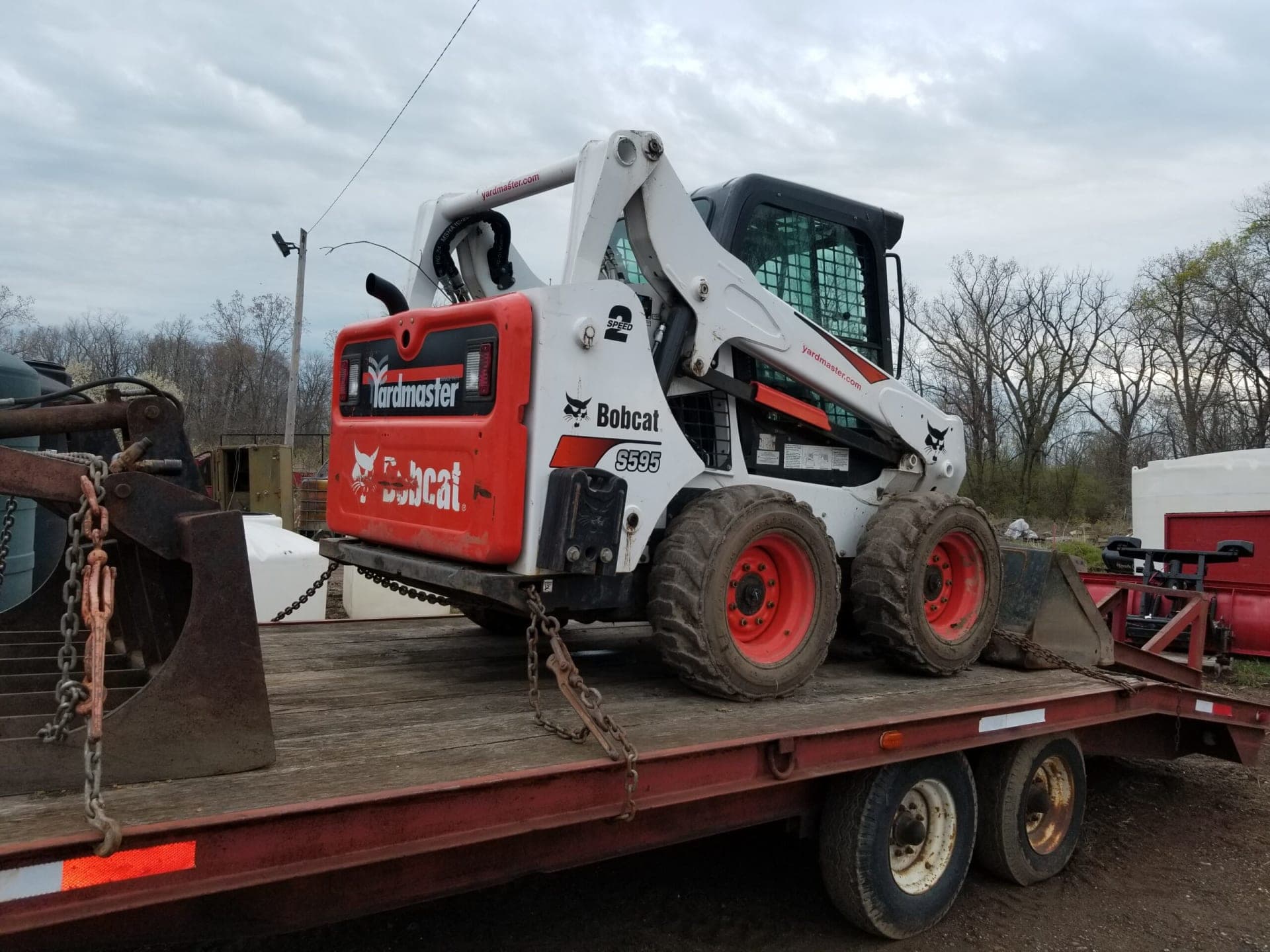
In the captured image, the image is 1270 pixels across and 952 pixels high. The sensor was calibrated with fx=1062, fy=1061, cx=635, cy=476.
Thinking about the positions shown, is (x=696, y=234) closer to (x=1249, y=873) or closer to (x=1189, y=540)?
(x=1249, y=873)

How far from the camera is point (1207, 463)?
1382 centimetres

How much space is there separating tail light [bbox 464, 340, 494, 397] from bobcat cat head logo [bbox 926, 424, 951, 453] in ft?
8.52

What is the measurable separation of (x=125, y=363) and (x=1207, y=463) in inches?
1656

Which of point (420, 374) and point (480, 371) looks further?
point (420, 374)

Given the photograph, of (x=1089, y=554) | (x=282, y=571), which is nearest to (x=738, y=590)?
(x=282, y=571)

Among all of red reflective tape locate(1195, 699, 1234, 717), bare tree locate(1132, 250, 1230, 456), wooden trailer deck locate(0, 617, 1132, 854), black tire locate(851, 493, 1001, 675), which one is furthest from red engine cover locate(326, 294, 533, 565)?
bare tree locate(1132, 250, 1230, 456)

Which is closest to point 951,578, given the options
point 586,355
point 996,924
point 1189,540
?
point 996,924

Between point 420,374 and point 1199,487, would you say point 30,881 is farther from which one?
point 1199,487

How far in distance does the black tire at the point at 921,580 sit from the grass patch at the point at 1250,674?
5871 millimetres

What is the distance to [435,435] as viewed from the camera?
4199mm

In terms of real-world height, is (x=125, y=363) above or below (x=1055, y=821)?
above

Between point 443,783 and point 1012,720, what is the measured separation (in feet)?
8.79

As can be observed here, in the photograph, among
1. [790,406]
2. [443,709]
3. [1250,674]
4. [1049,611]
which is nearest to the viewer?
[443,709]

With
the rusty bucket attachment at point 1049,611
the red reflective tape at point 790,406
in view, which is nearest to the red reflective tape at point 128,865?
the red reflective tape at point 790,406
